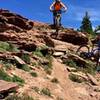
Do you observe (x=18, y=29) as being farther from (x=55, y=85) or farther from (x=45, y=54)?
(x=55, y=85)

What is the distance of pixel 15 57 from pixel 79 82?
373 cm

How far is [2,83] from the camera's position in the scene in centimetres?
1664

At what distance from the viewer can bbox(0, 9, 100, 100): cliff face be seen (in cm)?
1908

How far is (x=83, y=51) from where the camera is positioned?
1100 inches

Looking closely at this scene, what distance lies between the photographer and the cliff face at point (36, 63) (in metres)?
19.1

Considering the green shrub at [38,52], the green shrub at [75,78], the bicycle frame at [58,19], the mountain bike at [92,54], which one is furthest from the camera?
the bicycle frame at [58,19]

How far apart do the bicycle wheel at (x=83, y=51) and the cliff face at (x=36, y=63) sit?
406 mm

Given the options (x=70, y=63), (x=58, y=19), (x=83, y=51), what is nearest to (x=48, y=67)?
(x=70, y=63)

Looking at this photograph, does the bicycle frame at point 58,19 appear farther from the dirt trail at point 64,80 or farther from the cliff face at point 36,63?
the dirt trail at point 64,80

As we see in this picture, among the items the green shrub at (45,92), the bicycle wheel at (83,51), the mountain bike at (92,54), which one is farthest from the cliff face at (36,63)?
the mountain bike at (92,54)

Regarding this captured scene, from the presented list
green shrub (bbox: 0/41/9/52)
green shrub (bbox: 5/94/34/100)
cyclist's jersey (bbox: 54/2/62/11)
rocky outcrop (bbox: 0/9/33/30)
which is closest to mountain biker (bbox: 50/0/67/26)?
cyclist's jersey (bbox: 54/2/62/11)

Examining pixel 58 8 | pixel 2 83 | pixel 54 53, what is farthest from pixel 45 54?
pixel 2 83

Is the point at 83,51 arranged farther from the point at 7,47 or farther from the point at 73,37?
the point at 7,47

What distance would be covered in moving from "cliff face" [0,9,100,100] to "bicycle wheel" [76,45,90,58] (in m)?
0.41
